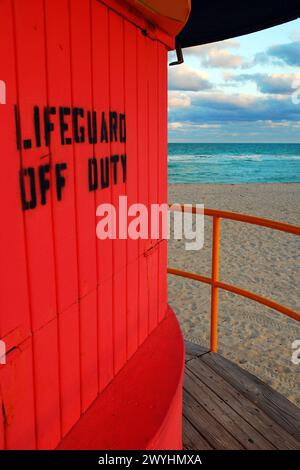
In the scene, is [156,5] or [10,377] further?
[156,5]

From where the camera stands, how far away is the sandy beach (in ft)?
15.7

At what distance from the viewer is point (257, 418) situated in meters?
2.63

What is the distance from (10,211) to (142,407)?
3.66 ft

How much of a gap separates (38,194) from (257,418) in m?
2.16

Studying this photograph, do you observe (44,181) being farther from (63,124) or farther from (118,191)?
(118,191)

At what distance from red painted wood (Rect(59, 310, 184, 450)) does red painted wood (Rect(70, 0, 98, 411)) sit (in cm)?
10

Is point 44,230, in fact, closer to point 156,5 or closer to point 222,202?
point 156,5

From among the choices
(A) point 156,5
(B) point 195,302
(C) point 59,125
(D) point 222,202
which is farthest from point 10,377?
(D) point 222,202

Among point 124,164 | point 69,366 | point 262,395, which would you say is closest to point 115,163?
point 124,164

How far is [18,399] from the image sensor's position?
4.38 feet

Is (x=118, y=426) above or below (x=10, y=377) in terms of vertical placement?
below

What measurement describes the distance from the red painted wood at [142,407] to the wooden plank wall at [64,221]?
2.5 inches

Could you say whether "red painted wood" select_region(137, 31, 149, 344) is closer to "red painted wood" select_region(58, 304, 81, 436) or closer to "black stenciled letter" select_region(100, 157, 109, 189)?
"black stenciled letter" select_region(100, 157, 109, 189)

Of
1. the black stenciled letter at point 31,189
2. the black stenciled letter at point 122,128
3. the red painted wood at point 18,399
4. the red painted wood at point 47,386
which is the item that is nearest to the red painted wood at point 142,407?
the red painted wood at point 47,386
